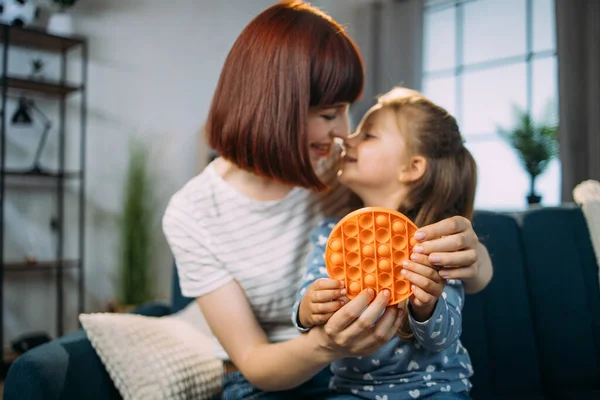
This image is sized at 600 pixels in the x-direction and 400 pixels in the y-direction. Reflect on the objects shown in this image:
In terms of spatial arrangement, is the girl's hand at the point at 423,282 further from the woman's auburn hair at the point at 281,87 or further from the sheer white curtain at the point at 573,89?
the sheer white curtain at the point at 573,89

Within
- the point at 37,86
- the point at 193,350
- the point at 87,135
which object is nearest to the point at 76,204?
the point at 87,135

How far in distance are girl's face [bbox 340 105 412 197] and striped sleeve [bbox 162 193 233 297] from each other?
1.14ft

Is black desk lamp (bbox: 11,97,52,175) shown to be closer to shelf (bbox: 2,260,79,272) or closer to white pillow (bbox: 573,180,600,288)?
shelf (bbox: 2,260,79,272)

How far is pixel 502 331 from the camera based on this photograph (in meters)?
1.63

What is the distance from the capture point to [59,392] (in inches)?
42.8

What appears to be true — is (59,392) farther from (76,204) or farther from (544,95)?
(544,95)

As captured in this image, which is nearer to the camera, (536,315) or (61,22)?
(536,315)

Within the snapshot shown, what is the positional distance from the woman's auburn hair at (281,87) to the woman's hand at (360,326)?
0.44 m

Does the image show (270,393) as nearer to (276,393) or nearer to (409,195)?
(276,393)

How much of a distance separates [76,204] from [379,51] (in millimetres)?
3338

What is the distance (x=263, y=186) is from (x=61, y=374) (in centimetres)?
61

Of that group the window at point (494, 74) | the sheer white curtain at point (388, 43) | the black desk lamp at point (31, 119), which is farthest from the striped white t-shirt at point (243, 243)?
the sheer white curtain at point (388, 43)

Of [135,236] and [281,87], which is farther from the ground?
[281,87]

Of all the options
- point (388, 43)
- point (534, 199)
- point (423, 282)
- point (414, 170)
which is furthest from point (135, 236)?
point (423, 282)
